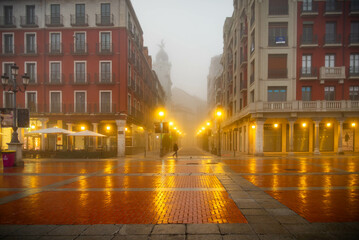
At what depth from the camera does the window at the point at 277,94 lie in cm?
2730

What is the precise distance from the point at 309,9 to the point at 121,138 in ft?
86.1

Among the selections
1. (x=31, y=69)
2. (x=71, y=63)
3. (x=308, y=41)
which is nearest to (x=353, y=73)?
(x=308, y=41)

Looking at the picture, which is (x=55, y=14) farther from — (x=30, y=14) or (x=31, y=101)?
(x=31, y=101)

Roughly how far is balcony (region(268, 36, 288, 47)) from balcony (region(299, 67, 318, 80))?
11.9 feet

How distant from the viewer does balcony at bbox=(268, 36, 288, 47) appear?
27.1 meters

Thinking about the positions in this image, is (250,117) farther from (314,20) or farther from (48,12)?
(48,12)

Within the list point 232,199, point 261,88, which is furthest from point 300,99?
point 232,199

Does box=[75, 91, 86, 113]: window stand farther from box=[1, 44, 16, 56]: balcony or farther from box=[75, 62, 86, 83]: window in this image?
box=[1, 44, 16, 56]: balcony

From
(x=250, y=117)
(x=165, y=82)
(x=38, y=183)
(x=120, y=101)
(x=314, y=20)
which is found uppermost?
(x=165, y=82)

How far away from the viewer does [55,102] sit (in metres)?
28.8

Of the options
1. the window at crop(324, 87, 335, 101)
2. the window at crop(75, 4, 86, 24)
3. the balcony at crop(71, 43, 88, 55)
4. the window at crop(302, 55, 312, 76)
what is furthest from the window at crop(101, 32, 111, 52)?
the window at crop(324, 87, 335, 101)

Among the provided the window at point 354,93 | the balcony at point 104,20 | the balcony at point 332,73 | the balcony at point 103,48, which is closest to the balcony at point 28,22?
the balcony at point 104,20

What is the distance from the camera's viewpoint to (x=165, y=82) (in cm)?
10906

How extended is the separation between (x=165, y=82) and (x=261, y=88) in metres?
84.5
